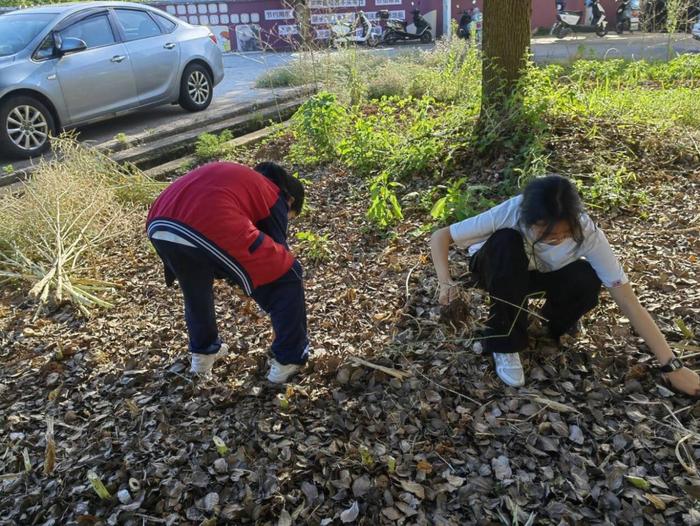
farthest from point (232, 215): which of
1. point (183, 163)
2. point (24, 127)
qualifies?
point (24, 127)

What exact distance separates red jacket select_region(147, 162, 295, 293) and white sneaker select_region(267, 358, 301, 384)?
0.46 metres

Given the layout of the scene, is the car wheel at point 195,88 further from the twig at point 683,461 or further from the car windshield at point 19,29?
the twig at point 683,461

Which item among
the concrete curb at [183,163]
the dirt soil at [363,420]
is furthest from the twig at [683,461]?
the concrete curb at [183,163]

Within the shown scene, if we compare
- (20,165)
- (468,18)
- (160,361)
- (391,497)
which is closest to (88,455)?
(160,361)

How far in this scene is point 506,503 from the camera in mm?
1987

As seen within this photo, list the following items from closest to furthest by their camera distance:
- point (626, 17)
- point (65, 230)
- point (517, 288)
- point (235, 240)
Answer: point (235, 240), point (517, 288), point (65, 230), point (626, 17)

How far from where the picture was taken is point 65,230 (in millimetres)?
4156

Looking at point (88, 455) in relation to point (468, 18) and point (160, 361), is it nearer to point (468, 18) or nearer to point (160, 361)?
point (160, 361)

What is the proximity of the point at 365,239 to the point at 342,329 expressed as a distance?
1067 mm

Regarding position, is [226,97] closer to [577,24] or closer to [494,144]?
[494,144]

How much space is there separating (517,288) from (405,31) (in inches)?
741

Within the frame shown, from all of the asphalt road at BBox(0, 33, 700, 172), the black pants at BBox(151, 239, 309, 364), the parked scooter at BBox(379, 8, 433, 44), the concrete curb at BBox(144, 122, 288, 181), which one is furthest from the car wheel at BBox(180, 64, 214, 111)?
the parked scooter at BBox(379, 8, 433, 44)

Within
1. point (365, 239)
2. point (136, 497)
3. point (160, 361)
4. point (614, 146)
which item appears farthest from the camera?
point (614, 146)

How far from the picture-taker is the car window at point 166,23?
7.53m
